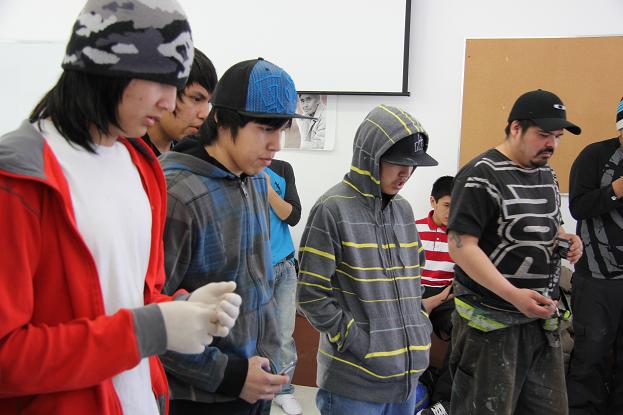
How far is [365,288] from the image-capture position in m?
1.57

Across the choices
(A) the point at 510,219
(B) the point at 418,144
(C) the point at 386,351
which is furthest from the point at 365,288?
(A) the point at 510,219

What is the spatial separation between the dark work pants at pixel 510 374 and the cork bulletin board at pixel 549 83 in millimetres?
1506

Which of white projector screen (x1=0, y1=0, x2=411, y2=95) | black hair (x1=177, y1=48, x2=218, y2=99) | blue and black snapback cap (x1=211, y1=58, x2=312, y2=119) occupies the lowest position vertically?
blue and black snapback cap (x1=211, y1=58, x2=312, y2=119)

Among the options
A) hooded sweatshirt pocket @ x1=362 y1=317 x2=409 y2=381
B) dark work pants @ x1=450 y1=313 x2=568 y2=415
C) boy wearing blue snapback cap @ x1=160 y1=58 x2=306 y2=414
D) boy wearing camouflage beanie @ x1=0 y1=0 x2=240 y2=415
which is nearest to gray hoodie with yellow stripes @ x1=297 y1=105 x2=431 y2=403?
hooded sweatshirt pocket @ x1=362 y1=317 x2=409 y2=381

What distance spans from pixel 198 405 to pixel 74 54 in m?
0.76

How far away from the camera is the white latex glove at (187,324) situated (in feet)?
2.63

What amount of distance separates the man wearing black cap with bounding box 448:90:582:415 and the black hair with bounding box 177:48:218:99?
986 mm

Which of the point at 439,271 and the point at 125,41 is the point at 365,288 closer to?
the point at 125,41

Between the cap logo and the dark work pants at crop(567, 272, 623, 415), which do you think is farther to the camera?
the dark work pants at crop(567, 272, 623, 415)

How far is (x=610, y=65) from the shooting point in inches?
121

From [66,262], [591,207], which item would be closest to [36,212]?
[66,262]

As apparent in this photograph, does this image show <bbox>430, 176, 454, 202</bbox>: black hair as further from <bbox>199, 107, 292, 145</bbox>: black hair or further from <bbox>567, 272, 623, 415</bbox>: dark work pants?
<bbox>199, 107, 292, 145</bbox>: black hair

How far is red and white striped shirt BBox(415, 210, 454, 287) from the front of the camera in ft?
9.96

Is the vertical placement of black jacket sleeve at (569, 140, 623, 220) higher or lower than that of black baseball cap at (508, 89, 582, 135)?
lower
